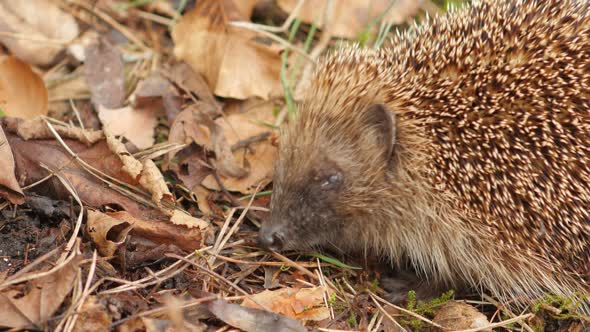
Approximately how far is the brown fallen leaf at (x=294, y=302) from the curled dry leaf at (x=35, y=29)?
8.07 ft

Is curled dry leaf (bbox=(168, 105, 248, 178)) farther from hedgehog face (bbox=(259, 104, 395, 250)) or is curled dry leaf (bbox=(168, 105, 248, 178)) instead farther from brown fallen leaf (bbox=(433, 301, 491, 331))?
brown fallen leaf (bbox=(433, 301, 491, 331))

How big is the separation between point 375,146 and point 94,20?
8.68 ft

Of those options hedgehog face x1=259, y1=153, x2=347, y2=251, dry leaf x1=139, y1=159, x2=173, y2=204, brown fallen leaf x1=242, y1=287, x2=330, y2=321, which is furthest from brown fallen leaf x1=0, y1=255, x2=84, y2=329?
hedgehog face x1=259, y1=153, x2=347, y2=251

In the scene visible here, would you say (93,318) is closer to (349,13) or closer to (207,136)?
(207,136)

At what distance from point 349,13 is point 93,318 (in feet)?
10.9

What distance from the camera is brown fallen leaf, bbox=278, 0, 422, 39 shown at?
5.24m

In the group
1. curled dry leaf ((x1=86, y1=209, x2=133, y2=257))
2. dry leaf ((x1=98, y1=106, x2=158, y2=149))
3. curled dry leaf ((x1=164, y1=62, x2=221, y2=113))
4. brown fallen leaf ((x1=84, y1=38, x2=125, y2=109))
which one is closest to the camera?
curled dry leaf ((x1=86, y1=209, x2=133, y2=257))

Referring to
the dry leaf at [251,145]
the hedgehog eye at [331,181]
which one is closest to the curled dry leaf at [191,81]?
the dry leaf at [251,145]

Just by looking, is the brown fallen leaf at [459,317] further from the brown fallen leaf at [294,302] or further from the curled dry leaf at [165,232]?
the curled dry leaf at [165,232]

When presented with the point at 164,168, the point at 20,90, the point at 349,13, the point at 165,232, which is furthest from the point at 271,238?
the point at 349,13

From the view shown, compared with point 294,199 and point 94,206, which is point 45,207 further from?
point 294,199

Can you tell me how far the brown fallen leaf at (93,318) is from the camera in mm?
2762

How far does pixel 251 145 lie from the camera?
442 centimetres

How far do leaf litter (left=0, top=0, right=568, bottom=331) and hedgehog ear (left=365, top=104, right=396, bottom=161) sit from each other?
71 centimetres
